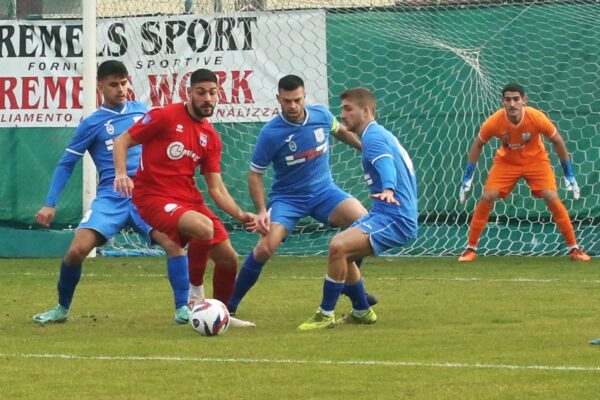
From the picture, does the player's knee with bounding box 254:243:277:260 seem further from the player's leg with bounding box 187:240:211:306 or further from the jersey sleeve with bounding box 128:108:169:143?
the jersey sleeve with bounding box 128:108:169:143

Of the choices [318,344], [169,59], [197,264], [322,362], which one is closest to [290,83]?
[197,264]

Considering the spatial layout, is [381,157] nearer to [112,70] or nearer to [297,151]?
[297,151]

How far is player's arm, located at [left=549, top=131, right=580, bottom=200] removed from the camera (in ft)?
50.2

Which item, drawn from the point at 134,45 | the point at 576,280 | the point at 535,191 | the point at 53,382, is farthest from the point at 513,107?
the point at 53,382

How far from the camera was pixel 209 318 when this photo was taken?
373 inches

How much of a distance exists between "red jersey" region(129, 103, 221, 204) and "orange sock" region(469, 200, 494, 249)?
6.09m

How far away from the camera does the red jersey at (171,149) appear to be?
399 inches

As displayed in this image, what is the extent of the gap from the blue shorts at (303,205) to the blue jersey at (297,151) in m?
0.05

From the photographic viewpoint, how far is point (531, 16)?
16.8m

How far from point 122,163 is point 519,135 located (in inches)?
272

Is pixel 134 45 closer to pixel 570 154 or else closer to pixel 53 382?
pixel 570 154

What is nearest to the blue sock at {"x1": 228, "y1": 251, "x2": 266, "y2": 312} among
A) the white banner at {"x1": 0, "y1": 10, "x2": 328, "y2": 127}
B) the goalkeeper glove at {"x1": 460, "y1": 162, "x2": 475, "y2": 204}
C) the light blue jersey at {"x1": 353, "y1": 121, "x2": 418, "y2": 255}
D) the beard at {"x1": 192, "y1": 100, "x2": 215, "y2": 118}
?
the light blue jersey at {"x1": 353, "y1": 121, "x2": 418, "y2": 255}

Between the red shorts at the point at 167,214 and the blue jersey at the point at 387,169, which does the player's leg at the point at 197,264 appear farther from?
the blue jersey at the point at 387,169

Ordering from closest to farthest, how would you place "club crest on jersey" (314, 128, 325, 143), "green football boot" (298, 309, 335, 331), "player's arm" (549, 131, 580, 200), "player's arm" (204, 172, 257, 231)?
"green football boot" (298, 309, 335, 331) → "player's arm" (204, 172, 257, 231) → "club crest on jersey" (314, 128, 325, 143) → "player's arm" (549, 131, 580, 200)
